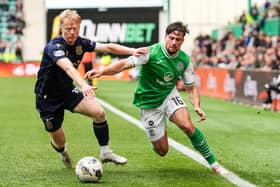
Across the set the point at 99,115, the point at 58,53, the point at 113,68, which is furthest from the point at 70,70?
the point at 99,115

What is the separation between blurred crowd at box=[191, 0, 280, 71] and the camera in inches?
1056

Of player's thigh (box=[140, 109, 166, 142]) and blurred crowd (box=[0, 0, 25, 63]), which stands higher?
player's thigh (box=[140, 109, 166, 142])

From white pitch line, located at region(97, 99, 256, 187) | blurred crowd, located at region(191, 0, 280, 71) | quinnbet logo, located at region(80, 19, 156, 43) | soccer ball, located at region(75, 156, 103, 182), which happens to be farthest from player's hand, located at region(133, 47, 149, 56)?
quinnbet logo, located at region(80, 19, 156, 43)

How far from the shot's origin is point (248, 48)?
2988cm

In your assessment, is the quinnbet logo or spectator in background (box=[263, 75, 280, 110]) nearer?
spectator in background (box=[263, 75, 280, 110])

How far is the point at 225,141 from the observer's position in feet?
47.3

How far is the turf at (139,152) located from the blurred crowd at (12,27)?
29.1m

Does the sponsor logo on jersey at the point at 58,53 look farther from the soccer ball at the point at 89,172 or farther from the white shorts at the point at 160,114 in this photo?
the white shorts at the point at 160,114

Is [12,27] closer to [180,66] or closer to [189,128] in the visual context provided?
[180,66]

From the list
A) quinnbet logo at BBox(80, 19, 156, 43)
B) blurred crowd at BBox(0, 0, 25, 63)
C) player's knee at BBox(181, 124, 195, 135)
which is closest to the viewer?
player's knee at BBox(181, 124, 195, 135)

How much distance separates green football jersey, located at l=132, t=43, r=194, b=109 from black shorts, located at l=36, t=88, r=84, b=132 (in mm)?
787

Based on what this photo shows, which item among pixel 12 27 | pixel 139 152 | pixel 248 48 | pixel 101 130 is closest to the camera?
pixel 101 130

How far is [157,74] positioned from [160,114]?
1.93 ft

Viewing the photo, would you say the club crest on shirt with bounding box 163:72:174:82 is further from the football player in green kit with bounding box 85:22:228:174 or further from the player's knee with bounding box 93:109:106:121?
the player's knee with bounding box 93:109:106:121
